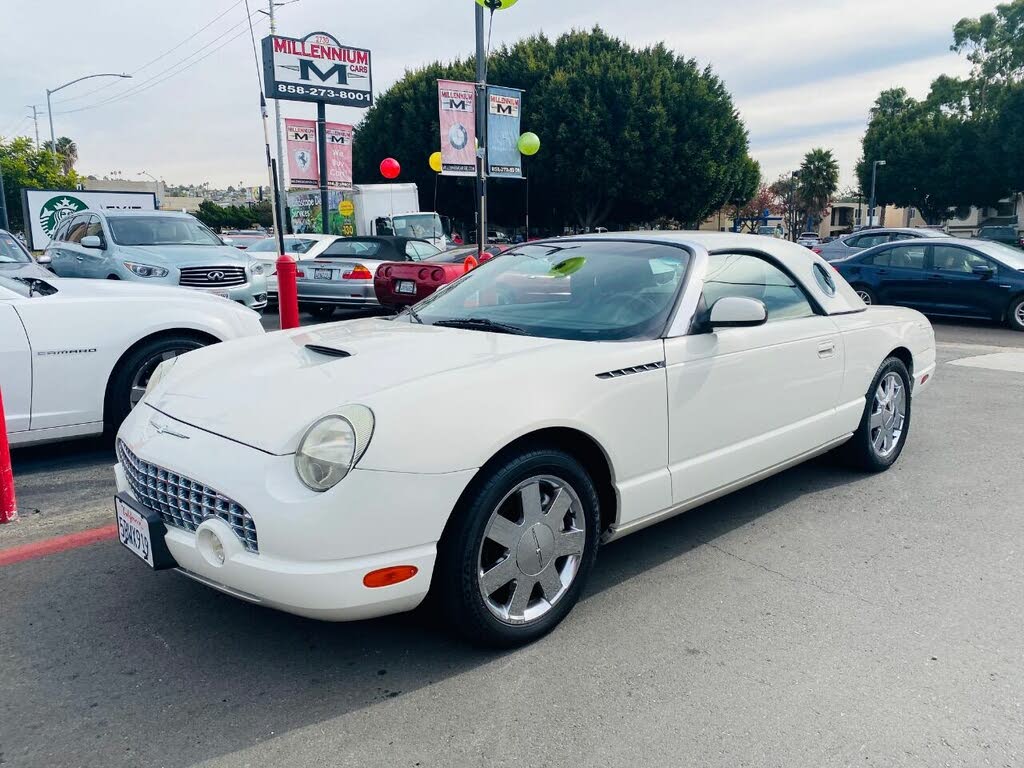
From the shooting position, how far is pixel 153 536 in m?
2.57

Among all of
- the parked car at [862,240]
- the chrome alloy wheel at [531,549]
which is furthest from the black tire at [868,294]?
the chrome alloy wheel at [531,549]

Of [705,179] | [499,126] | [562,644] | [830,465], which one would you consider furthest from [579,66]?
[562,644]

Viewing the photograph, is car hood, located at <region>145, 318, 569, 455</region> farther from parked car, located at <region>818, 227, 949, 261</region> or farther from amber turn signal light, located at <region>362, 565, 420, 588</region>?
parked car, located at <region>818, 227, 949, 261</region>

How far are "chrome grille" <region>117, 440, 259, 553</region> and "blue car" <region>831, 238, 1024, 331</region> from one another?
11010mm

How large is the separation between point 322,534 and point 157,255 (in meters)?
9.62

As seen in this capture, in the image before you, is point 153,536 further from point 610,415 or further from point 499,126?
point 499,126

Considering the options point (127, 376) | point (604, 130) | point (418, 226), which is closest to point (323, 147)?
point (418, 226)

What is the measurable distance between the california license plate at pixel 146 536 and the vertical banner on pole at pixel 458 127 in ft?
40.4

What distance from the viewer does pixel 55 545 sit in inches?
146

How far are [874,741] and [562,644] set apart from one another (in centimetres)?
103

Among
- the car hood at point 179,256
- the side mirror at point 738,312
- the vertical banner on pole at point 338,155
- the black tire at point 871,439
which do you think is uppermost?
the vertical banner on pole at point 338,155

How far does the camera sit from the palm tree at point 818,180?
78938 millimetres

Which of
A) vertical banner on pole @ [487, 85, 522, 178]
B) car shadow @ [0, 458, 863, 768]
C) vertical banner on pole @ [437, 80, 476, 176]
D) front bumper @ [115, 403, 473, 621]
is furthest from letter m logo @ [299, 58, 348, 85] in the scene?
front bumper @ [115, 403, 473, 621]

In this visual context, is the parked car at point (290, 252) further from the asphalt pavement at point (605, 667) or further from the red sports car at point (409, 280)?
the asphalt pavement at point (605, 667)
